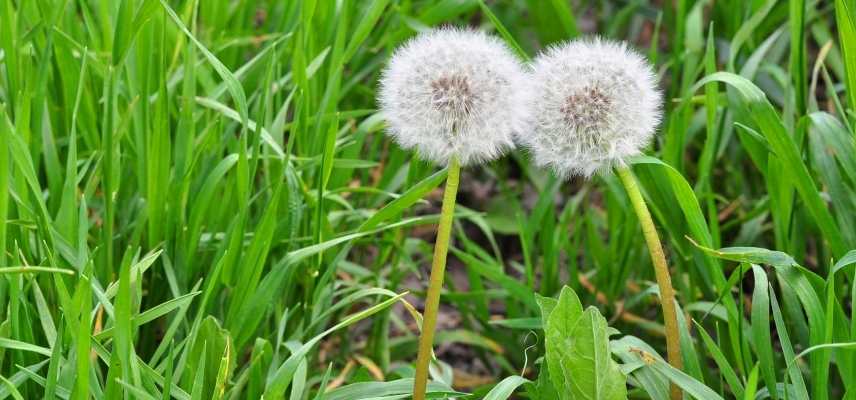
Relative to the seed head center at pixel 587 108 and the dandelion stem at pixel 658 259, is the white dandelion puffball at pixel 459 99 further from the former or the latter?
the dandelion stem at pixel 658 259

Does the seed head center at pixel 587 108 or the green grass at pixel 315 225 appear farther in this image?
the green grass at pixel 315 225

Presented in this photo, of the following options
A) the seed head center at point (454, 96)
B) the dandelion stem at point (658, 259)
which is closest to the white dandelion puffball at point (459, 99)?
the seed head center at point (454, 96)

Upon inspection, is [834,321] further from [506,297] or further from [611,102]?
[506,297]

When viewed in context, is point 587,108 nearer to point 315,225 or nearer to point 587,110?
point 587,110

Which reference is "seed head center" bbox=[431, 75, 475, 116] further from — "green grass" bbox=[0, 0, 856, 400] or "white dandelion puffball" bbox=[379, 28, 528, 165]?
"green grass" bbox=[0, 0, 856, 400]

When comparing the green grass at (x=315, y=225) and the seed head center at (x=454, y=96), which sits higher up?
the seed head center at (x=454, y=96)

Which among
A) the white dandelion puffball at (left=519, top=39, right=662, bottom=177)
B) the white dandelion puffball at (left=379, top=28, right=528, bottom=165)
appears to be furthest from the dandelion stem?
the white dandelion puffball at (left=379, top=28, right=528, bottom=165)
